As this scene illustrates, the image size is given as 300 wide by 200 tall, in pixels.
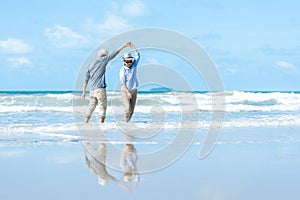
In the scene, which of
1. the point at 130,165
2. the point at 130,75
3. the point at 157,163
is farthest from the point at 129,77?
the point at 130,165

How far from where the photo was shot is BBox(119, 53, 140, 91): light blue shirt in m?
10.4

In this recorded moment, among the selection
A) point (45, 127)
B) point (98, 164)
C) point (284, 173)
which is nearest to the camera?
point (284, 173)

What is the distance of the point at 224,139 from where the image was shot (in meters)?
8.95

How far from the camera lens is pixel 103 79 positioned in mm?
10953

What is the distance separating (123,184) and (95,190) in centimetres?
36

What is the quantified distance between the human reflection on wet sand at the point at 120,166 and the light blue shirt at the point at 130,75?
220cm

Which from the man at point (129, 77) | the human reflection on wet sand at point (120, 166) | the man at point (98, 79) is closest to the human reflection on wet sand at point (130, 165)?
the human reflection on wet sand at point (120, 166)

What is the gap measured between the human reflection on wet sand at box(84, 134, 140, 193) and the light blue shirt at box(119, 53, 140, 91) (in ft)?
7.23

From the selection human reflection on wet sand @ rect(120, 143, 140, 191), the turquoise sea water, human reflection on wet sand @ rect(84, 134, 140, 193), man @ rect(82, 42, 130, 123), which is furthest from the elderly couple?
human reflection on wet sand @ rect(120, 143, 140, 191)

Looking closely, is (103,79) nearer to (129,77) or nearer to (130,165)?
(129,77)

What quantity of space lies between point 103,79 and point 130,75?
771mm

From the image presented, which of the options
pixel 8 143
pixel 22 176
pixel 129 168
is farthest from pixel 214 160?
pixel 8 143

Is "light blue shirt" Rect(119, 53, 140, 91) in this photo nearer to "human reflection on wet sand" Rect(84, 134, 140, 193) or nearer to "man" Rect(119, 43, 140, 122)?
"man" Rect(119, 43, 140, 122)

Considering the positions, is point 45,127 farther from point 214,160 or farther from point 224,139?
point 214,160
